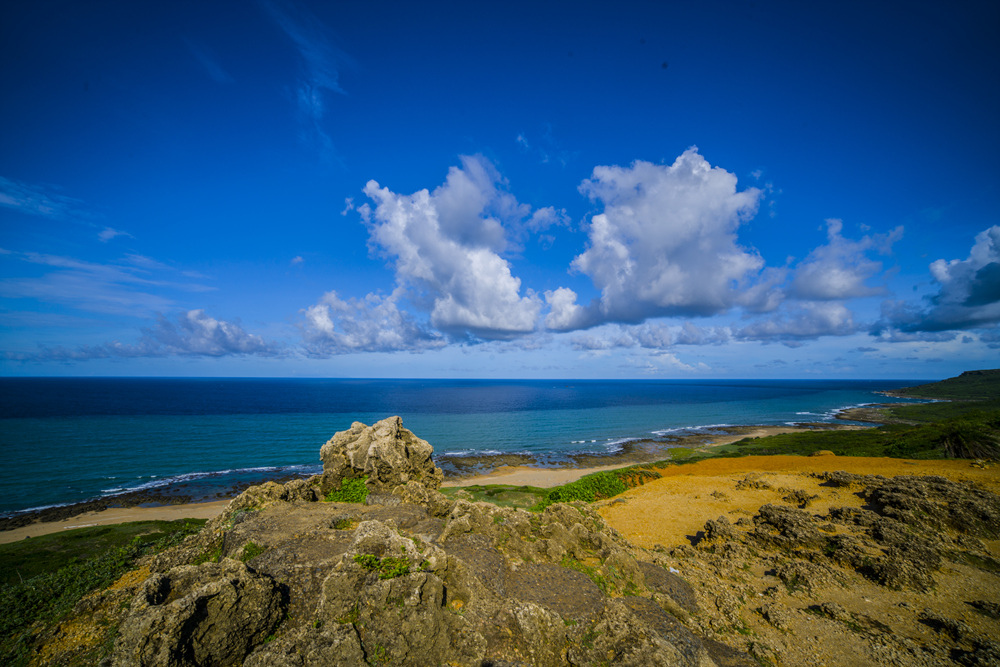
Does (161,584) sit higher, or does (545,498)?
(161,584)

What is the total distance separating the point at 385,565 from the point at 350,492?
43.1ft

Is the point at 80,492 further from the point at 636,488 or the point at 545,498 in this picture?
the point at 636,488

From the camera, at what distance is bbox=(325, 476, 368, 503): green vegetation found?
1956 centimetres

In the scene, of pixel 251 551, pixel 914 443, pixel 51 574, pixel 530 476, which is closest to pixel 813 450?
pixel 914 443

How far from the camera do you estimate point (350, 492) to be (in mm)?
20047

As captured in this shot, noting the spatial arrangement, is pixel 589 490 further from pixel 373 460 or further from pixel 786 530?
pixel 373 460

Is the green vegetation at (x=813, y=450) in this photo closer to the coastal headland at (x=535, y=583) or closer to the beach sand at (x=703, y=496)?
the beach sand at (x=703, y=496)

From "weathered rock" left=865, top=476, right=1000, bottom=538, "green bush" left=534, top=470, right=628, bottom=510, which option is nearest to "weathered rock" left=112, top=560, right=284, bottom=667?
"green bush" left=534, top=470, right=628, bottom=510

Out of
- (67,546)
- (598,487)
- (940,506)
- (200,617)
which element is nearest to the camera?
(200,617)

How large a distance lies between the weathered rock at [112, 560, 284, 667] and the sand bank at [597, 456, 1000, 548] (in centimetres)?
1739

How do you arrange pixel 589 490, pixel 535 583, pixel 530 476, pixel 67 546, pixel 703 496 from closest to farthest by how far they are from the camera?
pixel 535 583 < pixel 67 546 < pixel 703 496 < pixel 589 490 < pixel 530 476

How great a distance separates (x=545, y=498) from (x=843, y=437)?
46.3 metres

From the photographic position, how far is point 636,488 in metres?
30.9

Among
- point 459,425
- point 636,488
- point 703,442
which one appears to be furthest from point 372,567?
point 459,425
